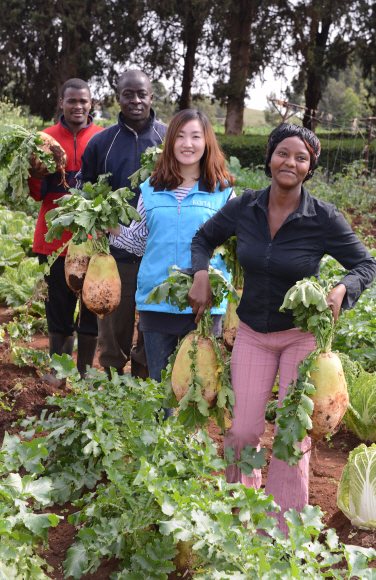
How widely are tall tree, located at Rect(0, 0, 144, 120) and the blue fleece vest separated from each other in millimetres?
16096

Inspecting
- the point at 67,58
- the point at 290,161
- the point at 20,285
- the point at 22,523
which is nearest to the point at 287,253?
the point at 290,161

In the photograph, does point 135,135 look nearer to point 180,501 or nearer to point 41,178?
point 41,178

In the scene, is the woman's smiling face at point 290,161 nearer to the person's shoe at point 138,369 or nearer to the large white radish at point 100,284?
the large white radish at point 100,284

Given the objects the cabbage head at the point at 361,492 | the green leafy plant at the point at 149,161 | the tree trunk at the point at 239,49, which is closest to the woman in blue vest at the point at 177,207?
the green leafy plant at the point at 149,161

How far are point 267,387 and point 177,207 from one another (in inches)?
40.7

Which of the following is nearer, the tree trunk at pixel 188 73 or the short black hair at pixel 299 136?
the short black hair at pixel 299 136

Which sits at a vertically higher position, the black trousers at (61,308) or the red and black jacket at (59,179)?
the red and black jacket at (59,179)

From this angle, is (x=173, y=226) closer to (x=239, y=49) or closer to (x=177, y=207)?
(x=177, y=207)

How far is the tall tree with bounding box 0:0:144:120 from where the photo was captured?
17453 millimetres

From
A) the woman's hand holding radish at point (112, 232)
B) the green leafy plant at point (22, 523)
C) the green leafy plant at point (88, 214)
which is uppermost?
the green leafy plant at point (88, 214)

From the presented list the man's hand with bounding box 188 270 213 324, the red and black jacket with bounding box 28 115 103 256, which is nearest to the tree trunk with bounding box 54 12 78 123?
the red and black jacket with bounding box 28 115 103 256

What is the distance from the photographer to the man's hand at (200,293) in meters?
2.42

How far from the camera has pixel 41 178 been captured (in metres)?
3.59

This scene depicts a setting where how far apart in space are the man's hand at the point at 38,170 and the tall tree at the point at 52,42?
15.3 m
